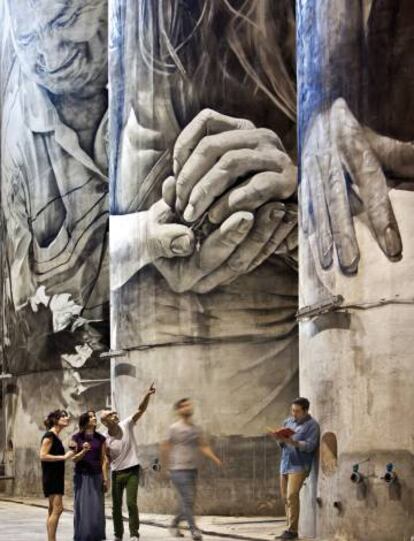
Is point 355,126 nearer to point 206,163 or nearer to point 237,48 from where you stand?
point 206,163

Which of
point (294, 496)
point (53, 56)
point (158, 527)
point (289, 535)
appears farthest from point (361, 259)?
point (53, 56)

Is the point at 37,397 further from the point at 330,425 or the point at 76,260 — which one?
the point at 330,425

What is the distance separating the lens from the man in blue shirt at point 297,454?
19.3 metres

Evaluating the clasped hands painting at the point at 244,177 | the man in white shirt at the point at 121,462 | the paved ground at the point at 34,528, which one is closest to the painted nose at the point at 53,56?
the clasped hands painting at the point at 244,177

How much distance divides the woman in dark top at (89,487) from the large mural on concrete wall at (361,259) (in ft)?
8.71

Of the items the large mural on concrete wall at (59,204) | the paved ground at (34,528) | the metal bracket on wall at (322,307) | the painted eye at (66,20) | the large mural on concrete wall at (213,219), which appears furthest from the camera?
the painted eye at (66,20)

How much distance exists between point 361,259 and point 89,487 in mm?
4099

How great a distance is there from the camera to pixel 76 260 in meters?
34.6

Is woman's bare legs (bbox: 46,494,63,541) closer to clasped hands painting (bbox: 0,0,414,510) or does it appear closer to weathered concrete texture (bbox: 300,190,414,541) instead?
weathered concrete texture (bbox: 300,190,414,541)

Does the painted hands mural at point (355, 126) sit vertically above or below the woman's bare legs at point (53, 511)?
above

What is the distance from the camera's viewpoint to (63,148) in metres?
35.0

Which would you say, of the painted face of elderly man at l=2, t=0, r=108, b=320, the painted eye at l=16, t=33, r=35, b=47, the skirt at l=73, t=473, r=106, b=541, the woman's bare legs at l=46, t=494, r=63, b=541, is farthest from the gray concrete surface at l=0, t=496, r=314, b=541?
the painted eye at l=16, t=33, r=35, b=47

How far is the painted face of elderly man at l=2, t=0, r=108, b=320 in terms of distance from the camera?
1352 inches

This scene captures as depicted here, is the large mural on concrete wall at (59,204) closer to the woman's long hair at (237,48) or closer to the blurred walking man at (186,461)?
the woman's long hair at (237,48)
